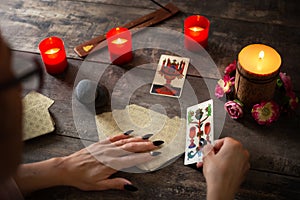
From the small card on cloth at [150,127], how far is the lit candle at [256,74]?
0.74ft

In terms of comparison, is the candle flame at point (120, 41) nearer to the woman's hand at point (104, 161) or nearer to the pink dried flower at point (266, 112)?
the woman's hand at point (104, 161)

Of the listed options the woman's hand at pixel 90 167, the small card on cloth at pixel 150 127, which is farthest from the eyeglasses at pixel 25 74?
the small card on cloth at pixel 150 127

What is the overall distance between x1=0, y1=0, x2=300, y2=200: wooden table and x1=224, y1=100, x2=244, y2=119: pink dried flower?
1.2 inches

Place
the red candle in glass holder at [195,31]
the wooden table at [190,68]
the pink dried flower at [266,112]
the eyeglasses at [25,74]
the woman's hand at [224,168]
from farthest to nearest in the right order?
the red candle in glass holder at [195,31], the pink dried flower at [266,112], the wooden table at [190,68], the woman's hand at [224,168], the eyeglasses at [25,74]

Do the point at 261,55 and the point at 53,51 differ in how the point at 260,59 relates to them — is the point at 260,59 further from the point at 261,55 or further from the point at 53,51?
the point at 53,51

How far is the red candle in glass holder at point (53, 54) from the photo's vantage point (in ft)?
5.03

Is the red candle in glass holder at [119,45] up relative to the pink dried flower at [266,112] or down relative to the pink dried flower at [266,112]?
up

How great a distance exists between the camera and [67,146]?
53.4 inches

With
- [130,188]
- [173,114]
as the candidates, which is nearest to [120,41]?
[173,114]

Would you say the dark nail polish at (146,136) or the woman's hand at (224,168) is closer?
the woman's hand at (224,168)

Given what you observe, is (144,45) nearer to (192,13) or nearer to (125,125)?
(192,13)

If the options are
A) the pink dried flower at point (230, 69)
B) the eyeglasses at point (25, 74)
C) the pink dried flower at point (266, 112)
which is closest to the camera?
the eyeglasses at point (25, 74)

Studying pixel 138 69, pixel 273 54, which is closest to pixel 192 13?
pixel 138 69

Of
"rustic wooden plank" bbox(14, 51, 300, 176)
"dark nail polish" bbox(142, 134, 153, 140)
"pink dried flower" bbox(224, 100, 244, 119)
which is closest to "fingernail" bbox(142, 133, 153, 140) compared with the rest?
"dark nail polish" bbox(142, 134, 153, 140)
